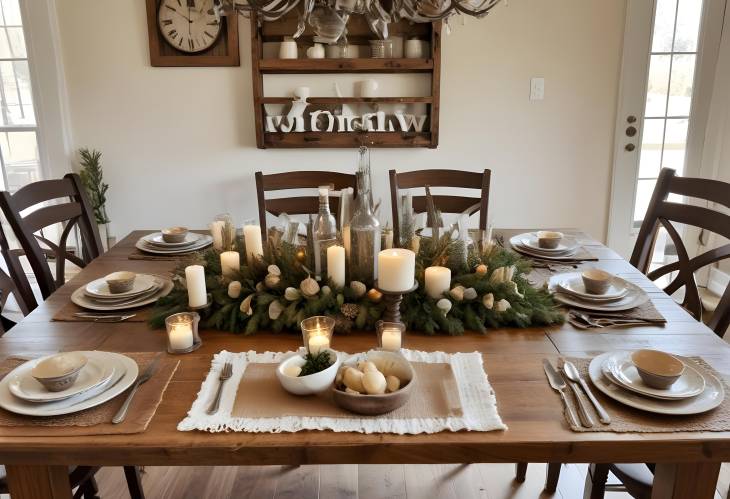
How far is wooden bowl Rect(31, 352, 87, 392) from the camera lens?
110 cm

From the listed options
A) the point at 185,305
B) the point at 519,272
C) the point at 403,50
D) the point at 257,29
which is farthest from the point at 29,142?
the point at 519,272

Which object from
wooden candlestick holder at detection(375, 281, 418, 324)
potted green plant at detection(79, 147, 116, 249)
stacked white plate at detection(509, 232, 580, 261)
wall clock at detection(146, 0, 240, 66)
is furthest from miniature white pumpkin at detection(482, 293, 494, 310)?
potted green plant at detection(79, 147, 116, 249)

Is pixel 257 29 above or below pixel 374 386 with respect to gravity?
above

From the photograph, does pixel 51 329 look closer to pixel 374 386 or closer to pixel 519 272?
pixel 374 386

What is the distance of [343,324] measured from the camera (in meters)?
1.40

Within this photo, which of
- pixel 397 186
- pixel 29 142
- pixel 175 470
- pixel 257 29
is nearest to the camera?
pixel 175 470

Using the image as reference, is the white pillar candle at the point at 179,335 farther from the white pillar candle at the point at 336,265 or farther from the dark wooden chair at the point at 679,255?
the dark wooden chair at the point at 679,255

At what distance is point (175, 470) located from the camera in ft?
6.97

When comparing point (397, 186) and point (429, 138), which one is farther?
A: point (429, 138)

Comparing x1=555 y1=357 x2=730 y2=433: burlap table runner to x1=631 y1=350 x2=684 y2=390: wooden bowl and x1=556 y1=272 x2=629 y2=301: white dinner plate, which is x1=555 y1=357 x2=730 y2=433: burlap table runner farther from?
x1=556 y1=272 x2=629 y2=301: white dinner plate

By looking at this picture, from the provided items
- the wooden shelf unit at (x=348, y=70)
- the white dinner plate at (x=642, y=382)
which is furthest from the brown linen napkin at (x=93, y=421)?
the wooden shelf unit at (x=348, y=70)

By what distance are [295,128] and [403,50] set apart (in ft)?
2.25

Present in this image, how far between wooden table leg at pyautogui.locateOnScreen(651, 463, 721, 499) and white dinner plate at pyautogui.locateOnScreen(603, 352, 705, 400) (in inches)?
4.7

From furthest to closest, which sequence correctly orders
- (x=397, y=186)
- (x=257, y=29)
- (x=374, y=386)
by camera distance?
(x=257, y=29) → (x=397, y=186) → (x=374, y=386)
